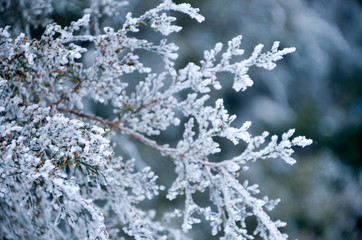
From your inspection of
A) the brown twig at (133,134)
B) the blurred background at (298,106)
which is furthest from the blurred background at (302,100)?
the brown twig at (133,134)

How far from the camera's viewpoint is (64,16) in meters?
3.36

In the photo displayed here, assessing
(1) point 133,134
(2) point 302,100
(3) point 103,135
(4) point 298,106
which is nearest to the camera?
(3) point 103,135

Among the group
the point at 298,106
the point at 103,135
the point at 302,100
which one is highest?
the point at 302,100

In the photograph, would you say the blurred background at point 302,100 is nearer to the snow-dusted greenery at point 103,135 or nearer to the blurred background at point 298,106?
the blurred background at point 298,106

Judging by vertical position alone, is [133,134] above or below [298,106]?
below

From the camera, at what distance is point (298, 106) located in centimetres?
1011

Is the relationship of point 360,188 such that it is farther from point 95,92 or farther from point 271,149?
point 95,92

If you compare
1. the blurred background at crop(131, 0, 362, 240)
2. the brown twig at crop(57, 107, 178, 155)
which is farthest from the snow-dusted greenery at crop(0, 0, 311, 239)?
the blurred background at crop(131, 0, 362, 240)

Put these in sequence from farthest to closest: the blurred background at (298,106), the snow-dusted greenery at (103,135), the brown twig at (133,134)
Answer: the blurred background at (298,106) → the brown twig at (133,134) → the snow-dusted greenery at (103,135)

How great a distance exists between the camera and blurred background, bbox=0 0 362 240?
22.9 feet

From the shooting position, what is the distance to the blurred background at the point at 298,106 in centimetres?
698

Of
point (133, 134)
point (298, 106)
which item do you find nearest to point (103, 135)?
point (133, 134)

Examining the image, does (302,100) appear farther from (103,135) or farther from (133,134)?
(103,135)

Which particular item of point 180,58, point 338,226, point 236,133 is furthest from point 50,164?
point 338,226
